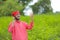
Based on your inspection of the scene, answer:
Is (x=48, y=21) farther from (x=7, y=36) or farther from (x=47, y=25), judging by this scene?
(x=7, y=36)

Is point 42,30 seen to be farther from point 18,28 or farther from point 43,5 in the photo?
point 43,5

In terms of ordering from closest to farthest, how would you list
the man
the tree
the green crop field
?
the man < the green crop field < the tree

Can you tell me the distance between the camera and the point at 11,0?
45.2ft

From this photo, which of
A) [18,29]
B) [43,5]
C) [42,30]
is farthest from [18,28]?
[43,5]

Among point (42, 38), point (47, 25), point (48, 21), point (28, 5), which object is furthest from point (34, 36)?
point (28, 5)

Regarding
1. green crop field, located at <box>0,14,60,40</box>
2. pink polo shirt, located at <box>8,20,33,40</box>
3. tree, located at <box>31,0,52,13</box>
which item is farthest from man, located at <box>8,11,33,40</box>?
tree, located at <box>31,0,52,13</box>

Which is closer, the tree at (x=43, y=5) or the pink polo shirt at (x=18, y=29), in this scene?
the pink polo shirt at (x=18, y=29)

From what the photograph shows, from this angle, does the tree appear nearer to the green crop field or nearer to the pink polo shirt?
the green crop field

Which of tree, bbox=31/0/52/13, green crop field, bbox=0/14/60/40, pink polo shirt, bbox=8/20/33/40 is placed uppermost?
pink polo shirt, bbox=8/20/33/40

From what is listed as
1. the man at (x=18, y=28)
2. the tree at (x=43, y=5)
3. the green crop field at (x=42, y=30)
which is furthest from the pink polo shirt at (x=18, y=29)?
the tree at (x=43, y=5)

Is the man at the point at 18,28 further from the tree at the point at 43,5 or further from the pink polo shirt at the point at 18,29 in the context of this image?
the tree at the point at 43,5

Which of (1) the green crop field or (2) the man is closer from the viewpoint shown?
(2) the man

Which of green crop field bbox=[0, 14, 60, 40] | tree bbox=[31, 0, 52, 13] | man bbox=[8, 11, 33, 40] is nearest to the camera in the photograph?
man bbox=[8, 11, 33, 40]

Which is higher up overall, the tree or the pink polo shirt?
the pink polo shirt
